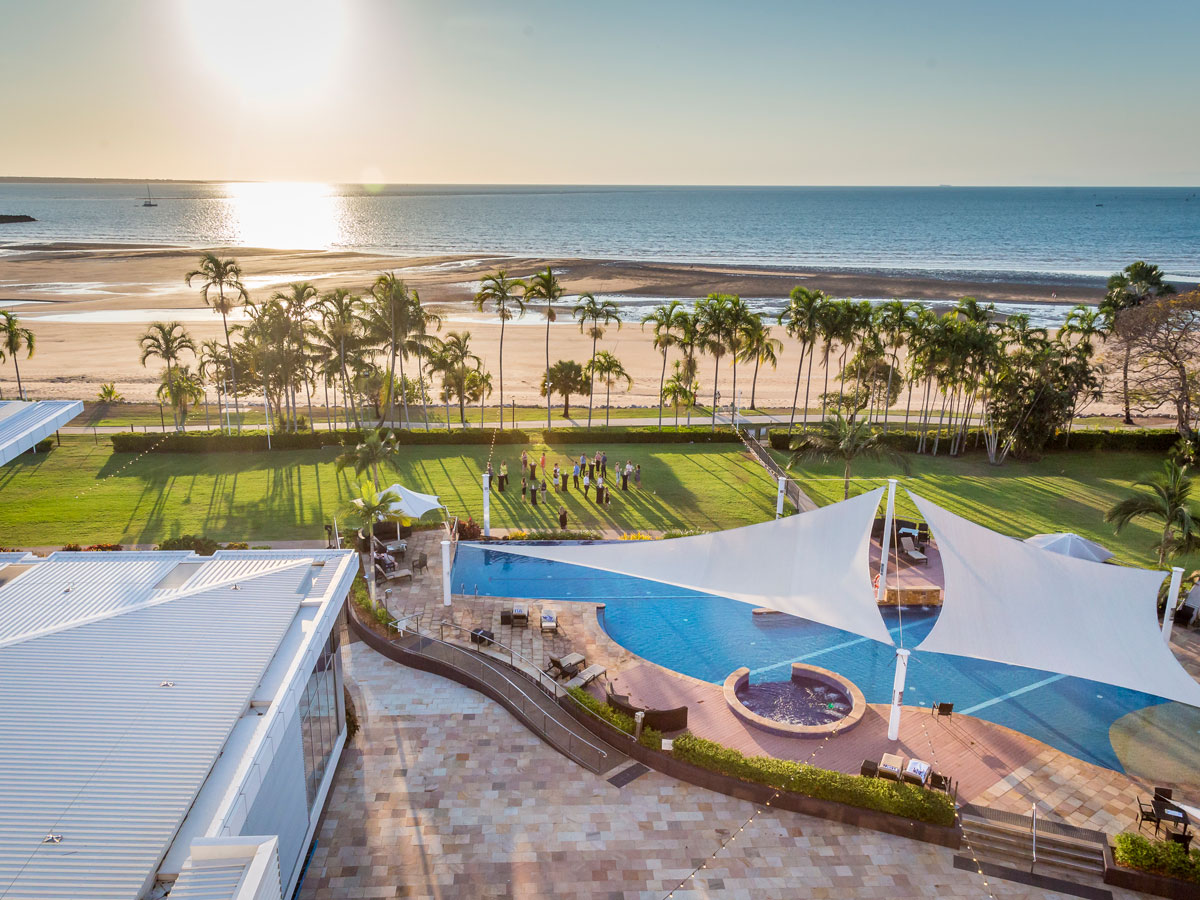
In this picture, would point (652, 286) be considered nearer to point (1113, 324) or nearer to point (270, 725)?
point (1113, 324)

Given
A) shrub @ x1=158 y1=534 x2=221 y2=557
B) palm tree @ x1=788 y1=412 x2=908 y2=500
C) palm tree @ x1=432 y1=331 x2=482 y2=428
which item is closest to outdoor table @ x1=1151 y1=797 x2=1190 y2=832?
palm tree @ x1=788 y1=412 x2=908 y2=500

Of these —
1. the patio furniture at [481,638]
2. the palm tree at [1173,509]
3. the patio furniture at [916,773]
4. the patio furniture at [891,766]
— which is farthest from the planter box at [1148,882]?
the patio furniture at [481,638]

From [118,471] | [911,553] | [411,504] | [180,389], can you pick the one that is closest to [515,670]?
[411,504]

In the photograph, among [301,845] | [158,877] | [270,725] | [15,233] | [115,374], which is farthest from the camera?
[15,233]

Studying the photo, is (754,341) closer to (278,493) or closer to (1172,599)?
(278,493)

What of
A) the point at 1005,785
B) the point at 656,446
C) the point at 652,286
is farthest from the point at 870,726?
the point at 652,286

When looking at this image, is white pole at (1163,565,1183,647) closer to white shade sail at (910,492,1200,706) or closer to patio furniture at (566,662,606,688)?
white shade sail at (910,492,1200,706)
